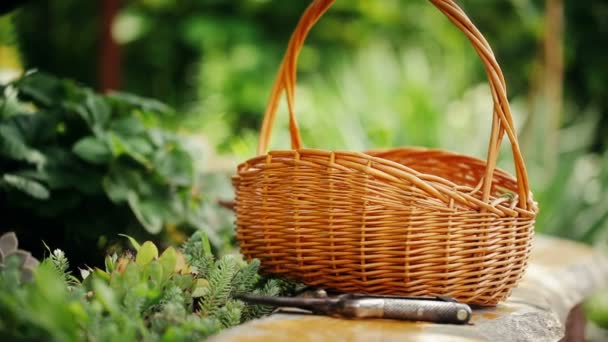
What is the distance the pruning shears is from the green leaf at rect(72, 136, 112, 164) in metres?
0.80

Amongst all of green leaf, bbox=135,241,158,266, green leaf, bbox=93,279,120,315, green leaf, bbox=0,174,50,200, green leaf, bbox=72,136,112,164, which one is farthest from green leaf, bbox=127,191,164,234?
green leaf, bbox=93,279,120,315

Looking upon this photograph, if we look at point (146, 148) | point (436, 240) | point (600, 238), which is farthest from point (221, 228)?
point (600, 238)

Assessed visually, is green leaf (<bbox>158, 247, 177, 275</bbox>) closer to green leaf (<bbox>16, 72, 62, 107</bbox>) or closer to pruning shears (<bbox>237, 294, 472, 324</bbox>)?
pruning shears (<bbox>237, 294, 472, 324</bbox>)

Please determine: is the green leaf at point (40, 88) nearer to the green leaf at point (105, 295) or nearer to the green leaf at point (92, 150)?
the green leaf at point (92, 150)

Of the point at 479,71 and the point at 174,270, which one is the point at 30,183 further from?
the point at 479,71

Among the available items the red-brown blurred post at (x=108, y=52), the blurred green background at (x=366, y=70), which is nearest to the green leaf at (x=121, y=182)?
the blurred green background at (x=366, y=70)

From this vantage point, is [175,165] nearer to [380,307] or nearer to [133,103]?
[133,103]

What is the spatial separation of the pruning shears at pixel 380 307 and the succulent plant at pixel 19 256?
1.30 feet

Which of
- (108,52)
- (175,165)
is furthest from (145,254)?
(108,52)

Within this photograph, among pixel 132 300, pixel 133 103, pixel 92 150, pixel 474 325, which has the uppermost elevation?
pixel 133 103

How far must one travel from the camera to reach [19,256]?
1.17 meters

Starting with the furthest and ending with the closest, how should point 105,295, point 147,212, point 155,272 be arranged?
point 147,212, point 155,272, point 105,295

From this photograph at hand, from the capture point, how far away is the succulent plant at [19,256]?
3.69ft

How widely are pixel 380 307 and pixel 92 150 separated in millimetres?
1011
